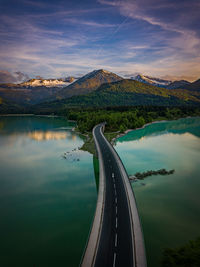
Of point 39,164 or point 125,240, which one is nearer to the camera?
point 125,240

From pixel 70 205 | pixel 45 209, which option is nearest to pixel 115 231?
pixel 70 205

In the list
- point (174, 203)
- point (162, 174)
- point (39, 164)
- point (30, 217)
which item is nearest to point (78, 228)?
point (30, 217)

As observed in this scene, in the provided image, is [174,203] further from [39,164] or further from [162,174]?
[39,164]

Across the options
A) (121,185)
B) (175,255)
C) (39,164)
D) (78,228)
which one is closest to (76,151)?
(39,164)

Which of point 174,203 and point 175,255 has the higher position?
point 175,255

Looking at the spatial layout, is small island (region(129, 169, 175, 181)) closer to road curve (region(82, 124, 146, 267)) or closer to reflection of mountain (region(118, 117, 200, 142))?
road curve (region(82, 124, 146, 267))

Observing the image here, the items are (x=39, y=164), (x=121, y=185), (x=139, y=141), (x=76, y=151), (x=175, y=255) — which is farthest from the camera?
(x=139, y=141)

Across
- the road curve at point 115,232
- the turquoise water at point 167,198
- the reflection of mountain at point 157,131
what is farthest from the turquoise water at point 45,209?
the reflection of mountain at point 157,131

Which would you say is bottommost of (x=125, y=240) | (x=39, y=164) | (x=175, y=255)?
(x=39, y=164)

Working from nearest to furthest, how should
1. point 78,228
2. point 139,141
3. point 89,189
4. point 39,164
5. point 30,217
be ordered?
point 78,228
point 30,217
point 89,189
point 39,164
point 139,141
